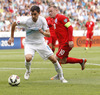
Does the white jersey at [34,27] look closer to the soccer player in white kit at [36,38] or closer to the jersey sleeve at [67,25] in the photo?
the soccer player in white kit at [36,38]

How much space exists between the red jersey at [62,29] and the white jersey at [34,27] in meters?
0.80

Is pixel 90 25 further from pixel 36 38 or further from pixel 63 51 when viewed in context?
pixel 36 38

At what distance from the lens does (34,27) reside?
9.20m

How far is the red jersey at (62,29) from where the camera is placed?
9871 mm

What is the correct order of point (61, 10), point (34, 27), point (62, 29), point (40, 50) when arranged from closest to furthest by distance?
1. point (34, 27)
2. point (40, 50)
3. point (62, 29)
4. point (61, 10)

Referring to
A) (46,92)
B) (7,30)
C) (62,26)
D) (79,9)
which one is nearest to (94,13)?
(79,9)

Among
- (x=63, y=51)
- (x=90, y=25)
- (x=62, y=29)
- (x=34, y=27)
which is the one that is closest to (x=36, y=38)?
(x=34, y=27)

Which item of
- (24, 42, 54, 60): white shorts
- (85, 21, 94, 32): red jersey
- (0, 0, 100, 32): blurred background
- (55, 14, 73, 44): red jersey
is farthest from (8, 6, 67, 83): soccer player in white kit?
(0, 0, 100, 32): blurred background

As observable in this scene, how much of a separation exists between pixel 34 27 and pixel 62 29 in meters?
1.18

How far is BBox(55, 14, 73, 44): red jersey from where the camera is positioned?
9.87 m

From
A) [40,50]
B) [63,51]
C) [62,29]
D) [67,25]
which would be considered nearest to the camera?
[40,50]

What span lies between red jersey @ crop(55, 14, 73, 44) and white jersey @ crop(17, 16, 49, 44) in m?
0.80

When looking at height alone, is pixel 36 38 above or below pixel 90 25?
above

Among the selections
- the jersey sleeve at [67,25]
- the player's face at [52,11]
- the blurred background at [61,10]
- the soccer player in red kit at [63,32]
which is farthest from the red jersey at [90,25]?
the player's face at [52,11]
